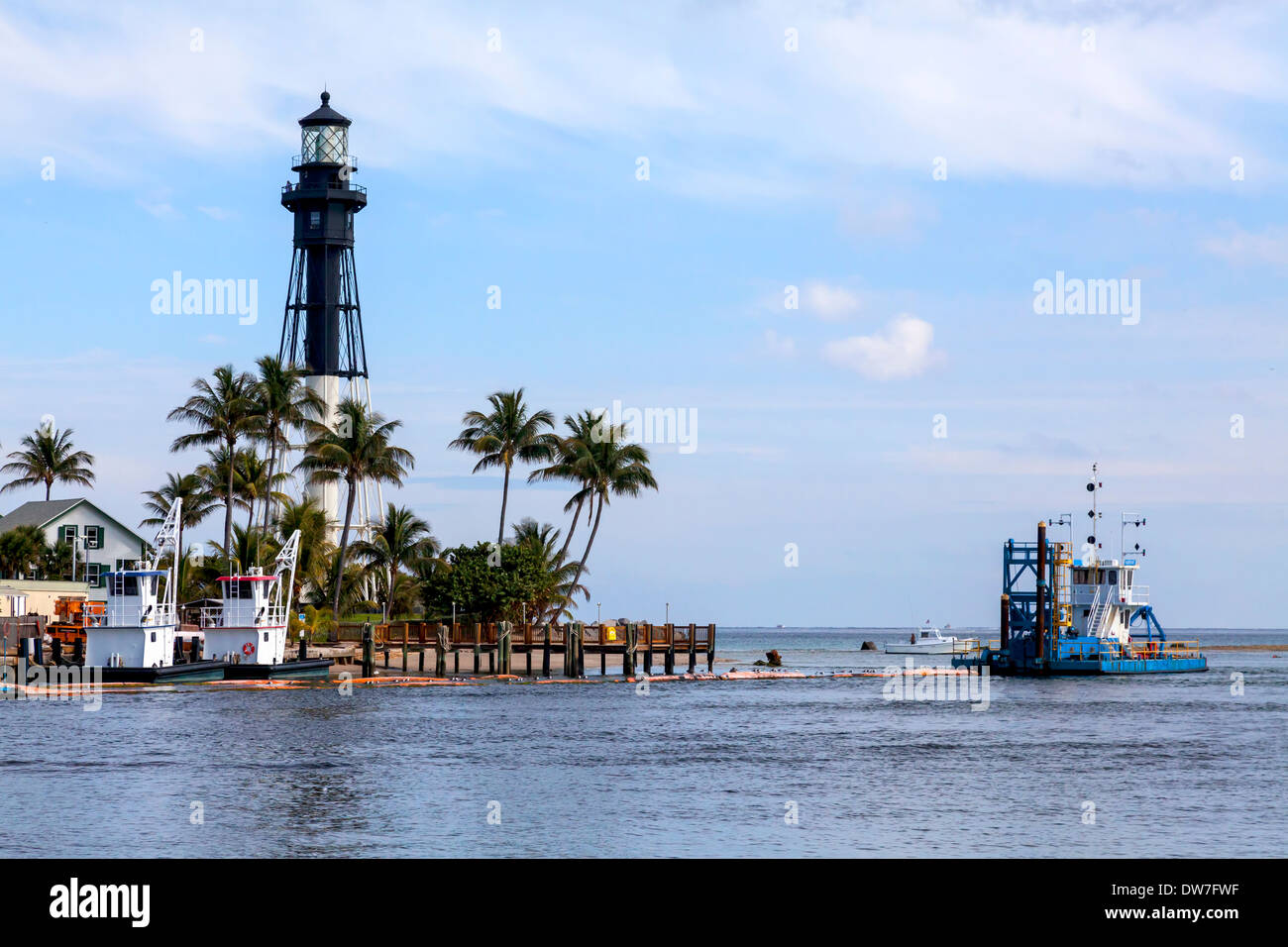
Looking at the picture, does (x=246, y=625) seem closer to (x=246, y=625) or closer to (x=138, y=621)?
(x=246, y=625)

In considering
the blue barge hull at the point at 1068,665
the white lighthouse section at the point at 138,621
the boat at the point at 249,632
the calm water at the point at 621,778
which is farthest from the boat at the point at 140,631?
the blue barge hull at the point at 1068,665

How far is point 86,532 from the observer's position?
8469cm

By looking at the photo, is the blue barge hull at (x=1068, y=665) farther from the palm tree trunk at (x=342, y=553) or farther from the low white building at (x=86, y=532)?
the low white building at (x=86, y=532)

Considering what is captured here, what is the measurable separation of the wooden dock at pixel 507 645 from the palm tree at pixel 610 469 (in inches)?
377

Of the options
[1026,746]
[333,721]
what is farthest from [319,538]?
[1026,746]

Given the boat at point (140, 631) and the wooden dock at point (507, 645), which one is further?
the wooden dock at point (507, 645)

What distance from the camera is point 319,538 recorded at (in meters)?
80.1

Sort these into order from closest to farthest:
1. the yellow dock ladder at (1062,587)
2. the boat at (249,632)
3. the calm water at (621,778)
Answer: the calm water at (621,778), the boat at (249,632), the yellow dock ladder at (1062,587)

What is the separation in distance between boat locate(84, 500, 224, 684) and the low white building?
97.3 ft

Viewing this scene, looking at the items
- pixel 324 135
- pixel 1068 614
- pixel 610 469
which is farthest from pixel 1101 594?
pixel 324 135

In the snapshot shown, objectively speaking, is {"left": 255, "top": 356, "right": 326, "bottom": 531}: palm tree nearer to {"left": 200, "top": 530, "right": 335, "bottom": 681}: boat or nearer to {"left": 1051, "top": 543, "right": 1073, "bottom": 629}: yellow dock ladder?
{"left": 200, "top": 530, "right": 335, "bottom": 681}: boat

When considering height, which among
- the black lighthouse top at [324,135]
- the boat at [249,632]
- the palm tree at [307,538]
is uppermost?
the black lighthouse top at [324,135]

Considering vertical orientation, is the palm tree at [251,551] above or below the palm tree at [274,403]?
below

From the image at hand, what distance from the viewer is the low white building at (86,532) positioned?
8356cm
